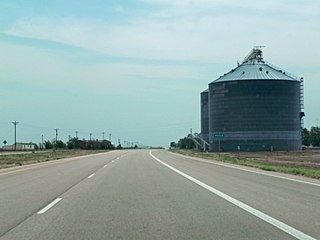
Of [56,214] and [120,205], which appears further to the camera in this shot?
[120,205]

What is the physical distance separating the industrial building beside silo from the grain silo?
2156 centimetres

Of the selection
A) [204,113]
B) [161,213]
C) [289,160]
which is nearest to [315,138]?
[204,113]

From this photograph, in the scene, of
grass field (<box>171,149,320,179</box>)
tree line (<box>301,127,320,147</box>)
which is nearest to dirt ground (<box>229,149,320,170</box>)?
grass field (<box>171,149,320,179</box>)

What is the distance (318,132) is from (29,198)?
179 m

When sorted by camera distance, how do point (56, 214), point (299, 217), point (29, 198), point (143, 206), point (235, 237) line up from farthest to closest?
1. point (29, 198)
2. point (143, 206)
3. point (56, 214)
4. point (299, 217)
5. point (235, 237)

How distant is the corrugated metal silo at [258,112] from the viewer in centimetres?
11238

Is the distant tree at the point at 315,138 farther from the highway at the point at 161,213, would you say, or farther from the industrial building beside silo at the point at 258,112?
the highway at the point at 161,213

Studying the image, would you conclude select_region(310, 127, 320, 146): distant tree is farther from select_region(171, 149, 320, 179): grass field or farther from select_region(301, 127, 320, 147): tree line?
select_region(171, 149, 320, 179): grass field

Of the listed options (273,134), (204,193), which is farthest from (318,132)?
(204,193)

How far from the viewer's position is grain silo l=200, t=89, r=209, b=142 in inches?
5522

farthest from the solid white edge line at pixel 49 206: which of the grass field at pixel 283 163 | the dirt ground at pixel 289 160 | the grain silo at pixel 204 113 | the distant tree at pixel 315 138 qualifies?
the distant tree at pixel 315 138

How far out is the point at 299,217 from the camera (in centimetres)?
1076

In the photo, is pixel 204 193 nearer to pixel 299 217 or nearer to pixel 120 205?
pixel 120 205

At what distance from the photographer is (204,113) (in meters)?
146
